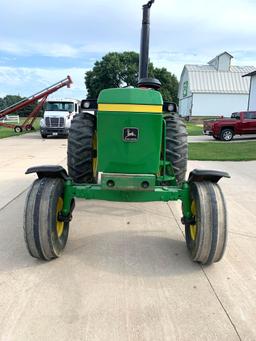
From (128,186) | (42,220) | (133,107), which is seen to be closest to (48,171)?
(42,220)

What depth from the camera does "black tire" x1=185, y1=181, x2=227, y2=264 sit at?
3297 millimetres

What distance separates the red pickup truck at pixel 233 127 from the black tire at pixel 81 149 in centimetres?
1549

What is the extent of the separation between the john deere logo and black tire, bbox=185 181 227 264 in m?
0.79

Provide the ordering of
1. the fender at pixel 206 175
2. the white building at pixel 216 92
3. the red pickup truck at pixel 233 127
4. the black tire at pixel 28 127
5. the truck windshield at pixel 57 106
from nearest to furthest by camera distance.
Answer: the fender at pixel 206 175 → the red pickup truck at pixel 233 127 → the truck windshield at pixel 57 106 → the black tire at pixel 28 127 → the white building at pixel 216 92

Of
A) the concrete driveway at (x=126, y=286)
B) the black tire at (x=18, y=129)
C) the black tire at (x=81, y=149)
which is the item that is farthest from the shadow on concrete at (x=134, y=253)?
the black tire at (x=18, y=129)

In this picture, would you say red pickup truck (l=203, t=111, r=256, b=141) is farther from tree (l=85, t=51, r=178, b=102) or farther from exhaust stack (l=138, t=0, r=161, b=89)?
tree (l=85, t=51, r=178, b=102)

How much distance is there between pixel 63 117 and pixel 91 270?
690 inches

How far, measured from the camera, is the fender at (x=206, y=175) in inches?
137

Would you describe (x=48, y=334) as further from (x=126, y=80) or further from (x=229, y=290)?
(x=126, y=80)

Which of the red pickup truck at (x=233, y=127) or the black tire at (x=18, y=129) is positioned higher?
the red pickup truck at (x=233, y=127)

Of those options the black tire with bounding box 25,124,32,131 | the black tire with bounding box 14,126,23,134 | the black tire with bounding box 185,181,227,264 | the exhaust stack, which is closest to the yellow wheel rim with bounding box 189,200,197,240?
the black tire with bounding box 185,181,227,264

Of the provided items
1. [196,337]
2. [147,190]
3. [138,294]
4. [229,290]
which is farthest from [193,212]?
[196,337]

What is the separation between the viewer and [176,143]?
4.73 metres

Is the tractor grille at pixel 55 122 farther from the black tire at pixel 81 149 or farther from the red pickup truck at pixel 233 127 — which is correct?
the black tire at pixel 81 149
